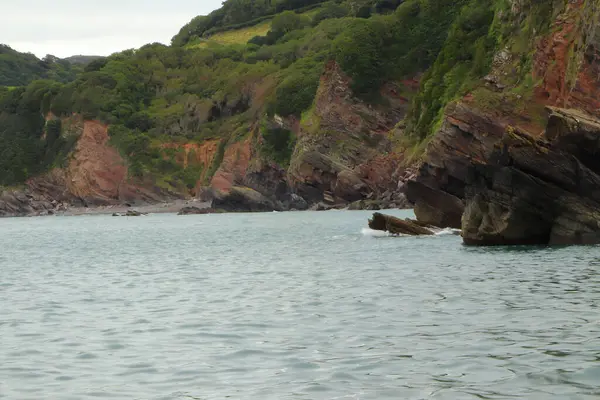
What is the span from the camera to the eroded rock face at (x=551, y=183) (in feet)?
131

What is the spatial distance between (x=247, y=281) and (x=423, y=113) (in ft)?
215

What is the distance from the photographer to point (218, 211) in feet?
475

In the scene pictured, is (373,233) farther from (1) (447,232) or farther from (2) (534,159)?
(2) (534,159)

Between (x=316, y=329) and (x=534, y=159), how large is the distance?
74.4 feet

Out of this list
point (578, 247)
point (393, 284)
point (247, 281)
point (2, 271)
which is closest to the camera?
point (393, 284)

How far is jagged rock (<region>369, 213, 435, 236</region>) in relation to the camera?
56344mm

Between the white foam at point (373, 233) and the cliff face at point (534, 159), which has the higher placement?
the cliff face at point (534, 159)

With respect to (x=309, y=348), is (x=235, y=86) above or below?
above

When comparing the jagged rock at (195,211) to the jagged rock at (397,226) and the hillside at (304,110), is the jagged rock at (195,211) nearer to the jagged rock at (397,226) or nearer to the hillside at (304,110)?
the hillside at (304,110)

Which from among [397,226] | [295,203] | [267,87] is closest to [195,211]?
[295,203]

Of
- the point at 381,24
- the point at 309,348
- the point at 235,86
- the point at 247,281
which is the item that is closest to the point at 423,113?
the point at 381,24

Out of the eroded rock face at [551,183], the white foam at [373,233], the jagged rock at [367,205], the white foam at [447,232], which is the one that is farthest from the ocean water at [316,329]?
the jagged rock at [367,205]

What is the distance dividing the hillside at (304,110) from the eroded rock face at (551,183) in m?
17.2

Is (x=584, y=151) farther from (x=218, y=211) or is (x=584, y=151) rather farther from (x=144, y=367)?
(x=218, y=211)
